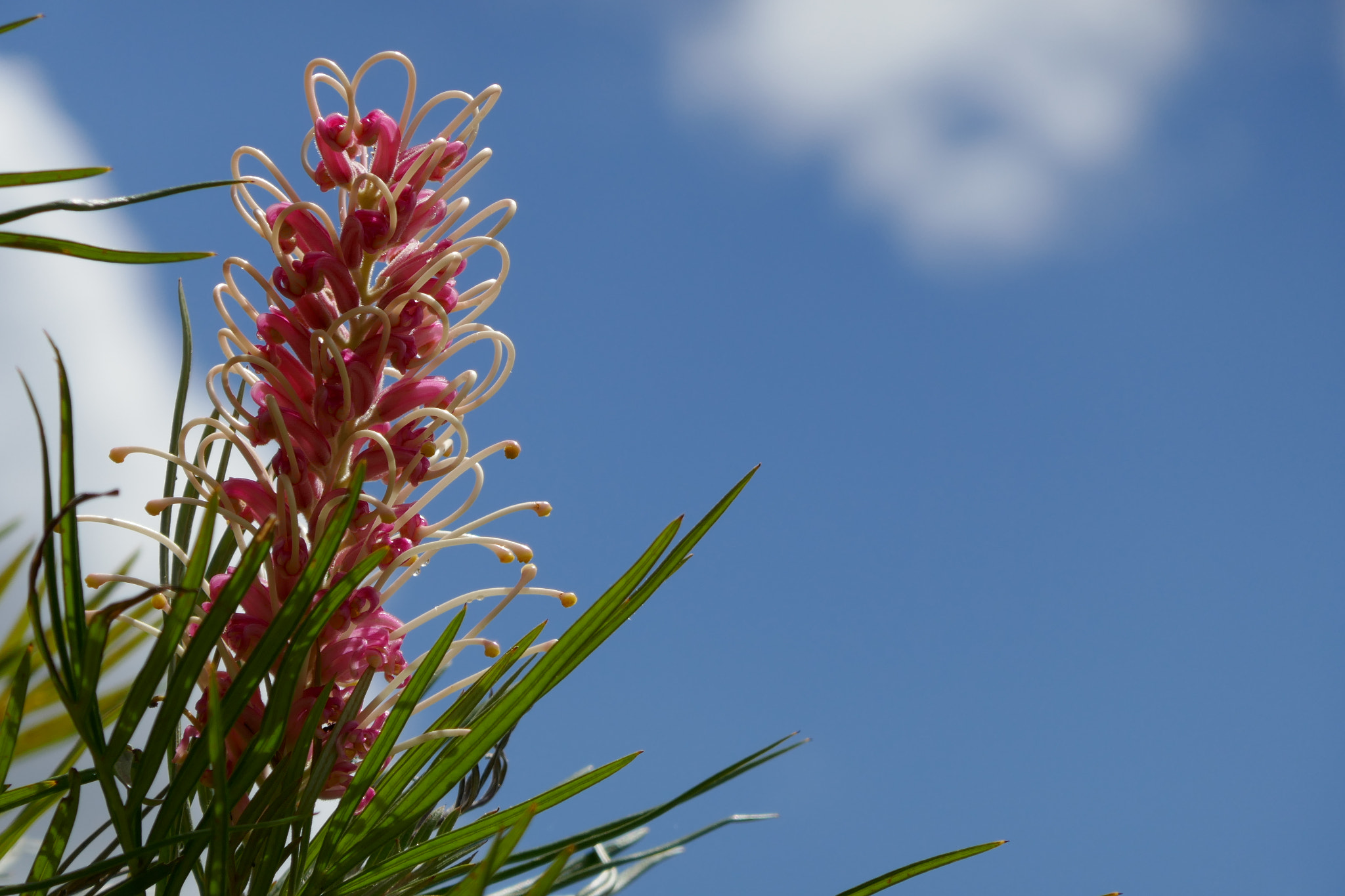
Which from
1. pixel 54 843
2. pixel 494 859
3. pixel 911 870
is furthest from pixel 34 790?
pixel 911 870

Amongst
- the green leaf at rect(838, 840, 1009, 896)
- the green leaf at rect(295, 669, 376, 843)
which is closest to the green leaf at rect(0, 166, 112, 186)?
the green leaf at rect(295, 669, 376, 843)

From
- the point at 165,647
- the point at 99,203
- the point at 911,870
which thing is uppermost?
the point at 99,203

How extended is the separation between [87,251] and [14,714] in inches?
8.5

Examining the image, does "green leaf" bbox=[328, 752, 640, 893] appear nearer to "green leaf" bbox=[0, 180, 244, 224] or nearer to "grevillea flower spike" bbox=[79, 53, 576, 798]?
"grevillea flower spike" bbox=[79, 53, 576, 798]

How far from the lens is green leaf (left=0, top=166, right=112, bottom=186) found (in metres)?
0.43

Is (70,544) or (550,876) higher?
(70,544)

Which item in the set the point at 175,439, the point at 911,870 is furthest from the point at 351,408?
the point at 911,870

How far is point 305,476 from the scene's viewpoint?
582 mm

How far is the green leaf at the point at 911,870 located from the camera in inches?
20.5

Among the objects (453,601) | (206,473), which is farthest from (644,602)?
(206,473)

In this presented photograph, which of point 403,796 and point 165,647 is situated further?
point 403,796

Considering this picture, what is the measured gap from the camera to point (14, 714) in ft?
1.60

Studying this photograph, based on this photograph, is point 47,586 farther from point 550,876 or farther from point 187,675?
point 550,876

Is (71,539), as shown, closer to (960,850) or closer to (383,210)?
(383,210)
